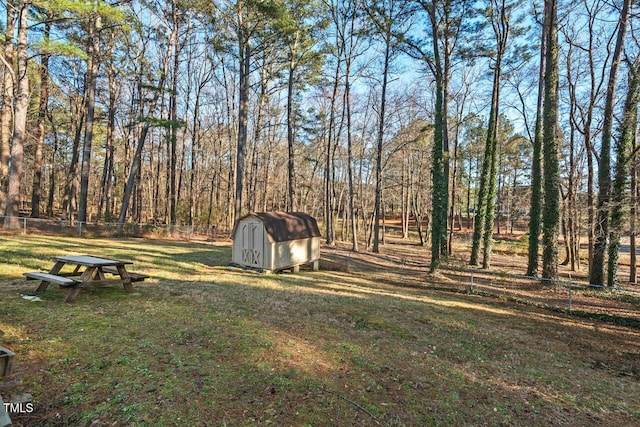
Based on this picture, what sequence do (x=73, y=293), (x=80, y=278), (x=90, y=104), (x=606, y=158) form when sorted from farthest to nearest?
(x=90, y=104) < (x=606, y=158) < (x=80, y=278) < (x=73, y=293)

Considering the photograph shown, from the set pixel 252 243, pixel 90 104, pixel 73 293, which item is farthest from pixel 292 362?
pixel 90 104

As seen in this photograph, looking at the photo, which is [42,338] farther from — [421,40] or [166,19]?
[166,19]

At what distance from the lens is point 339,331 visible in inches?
217

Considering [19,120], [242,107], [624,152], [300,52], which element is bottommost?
[624,152]

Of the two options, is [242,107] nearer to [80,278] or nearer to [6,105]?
[6,105]

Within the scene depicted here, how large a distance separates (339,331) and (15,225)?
1703 cm

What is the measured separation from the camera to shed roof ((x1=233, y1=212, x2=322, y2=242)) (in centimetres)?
1144

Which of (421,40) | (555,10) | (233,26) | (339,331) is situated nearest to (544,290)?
(339,331)

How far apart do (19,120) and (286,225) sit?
1345 cm

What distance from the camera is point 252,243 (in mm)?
11609

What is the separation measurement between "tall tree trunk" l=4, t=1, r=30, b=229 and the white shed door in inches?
452

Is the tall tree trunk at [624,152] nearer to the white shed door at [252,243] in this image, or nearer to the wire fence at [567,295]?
the wire fence at [567,295]

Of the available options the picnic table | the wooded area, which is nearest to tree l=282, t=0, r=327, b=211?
the wooded area

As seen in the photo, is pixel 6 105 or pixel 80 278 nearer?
pixel 80 278
